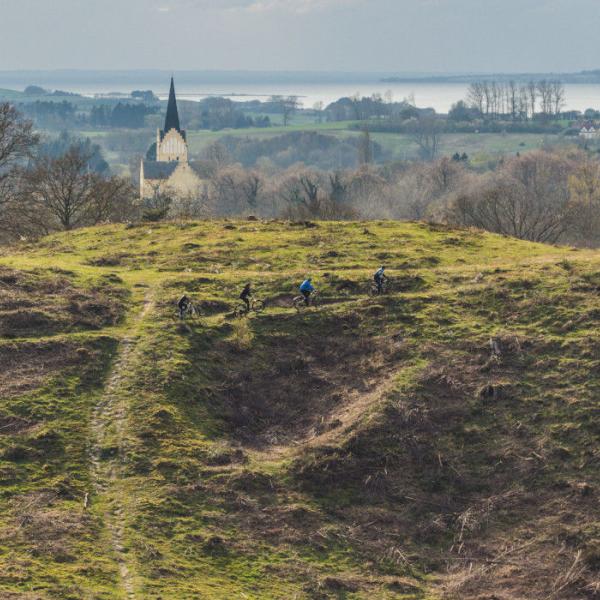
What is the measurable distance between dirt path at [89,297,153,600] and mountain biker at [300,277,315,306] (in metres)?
6.36

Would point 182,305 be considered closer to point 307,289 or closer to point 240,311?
point 240,311

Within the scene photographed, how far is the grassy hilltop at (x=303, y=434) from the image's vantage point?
27641mm

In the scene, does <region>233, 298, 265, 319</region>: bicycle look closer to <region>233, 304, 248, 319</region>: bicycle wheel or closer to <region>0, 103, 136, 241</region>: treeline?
A: <region>233, 304, 248, 319</region>: bicycle wheel

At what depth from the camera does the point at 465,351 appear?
37875 mm

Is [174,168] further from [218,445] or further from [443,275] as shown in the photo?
[218,445]

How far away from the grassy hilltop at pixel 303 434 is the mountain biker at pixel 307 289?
69 centimetres

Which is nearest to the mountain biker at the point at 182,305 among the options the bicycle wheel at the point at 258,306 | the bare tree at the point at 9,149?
the bicycle wheel at the point at 258,306

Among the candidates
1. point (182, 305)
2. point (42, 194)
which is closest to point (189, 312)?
point (182, 305)

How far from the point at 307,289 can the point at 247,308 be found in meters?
2.49

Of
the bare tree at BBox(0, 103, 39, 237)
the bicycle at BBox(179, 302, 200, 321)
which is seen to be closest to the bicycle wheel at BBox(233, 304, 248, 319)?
the bicycle at BBox(179, 302, 200, 321)

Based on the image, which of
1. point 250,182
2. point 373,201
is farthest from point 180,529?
point 250,182

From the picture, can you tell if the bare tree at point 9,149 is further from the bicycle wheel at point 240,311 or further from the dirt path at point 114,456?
the dirt path at point 114,456

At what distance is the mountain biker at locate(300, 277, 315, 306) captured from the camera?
4044 centimetres

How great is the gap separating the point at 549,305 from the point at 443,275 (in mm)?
5708
